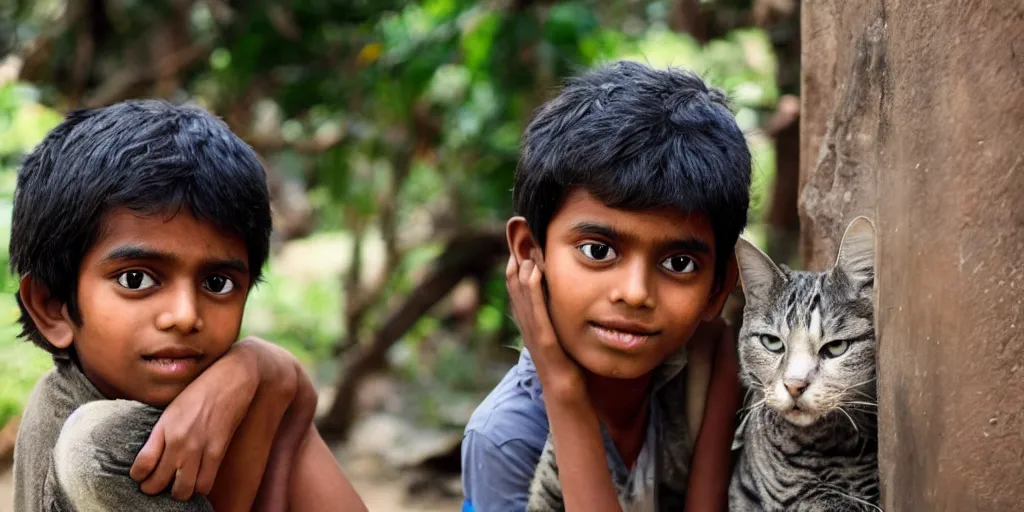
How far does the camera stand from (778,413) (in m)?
2.03

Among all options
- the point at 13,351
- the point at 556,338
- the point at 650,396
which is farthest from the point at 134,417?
the point at 13,351

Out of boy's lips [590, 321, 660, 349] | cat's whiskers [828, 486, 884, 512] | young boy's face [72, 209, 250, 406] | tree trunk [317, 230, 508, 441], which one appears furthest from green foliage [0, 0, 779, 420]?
cat's whiskers [828, 486, 884, 512]

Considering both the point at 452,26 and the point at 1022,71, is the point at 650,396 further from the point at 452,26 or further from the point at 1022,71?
the point at 452,26

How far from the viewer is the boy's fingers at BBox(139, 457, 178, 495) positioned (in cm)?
190

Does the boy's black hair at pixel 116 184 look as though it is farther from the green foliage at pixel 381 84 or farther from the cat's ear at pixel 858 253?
the green foliage at pixel 381 84

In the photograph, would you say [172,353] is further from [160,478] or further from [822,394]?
[822,394]

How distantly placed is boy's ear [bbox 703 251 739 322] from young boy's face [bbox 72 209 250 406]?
1.03m

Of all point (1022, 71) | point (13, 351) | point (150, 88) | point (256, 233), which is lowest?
point (13, 351)

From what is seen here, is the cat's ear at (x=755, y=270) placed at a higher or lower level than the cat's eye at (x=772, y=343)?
higher

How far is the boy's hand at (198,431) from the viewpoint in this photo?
1.91 metres

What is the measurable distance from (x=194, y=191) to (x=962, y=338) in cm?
146

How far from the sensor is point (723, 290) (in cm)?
224

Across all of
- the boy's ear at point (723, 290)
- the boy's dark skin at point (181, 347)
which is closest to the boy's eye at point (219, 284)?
the boy's dark skin at point (181, 347)

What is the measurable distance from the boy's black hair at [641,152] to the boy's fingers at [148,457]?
87 centimetres
